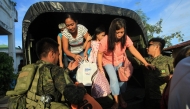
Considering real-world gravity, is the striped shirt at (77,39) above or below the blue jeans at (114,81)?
above

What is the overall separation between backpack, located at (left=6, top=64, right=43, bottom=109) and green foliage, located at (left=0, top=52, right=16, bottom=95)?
239 inches

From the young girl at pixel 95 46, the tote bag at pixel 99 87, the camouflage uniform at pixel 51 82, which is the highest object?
the young girl at pixel 95 46

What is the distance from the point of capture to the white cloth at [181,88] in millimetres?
1063

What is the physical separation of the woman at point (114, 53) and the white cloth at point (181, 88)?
144 cm

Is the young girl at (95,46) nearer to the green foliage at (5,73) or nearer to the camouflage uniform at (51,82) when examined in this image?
the camouflage uniform at (51,82)

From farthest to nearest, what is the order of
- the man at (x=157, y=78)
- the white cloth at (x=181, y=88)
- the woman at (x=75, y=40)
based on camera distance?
the woman at (x=75, y=40) → the man at (x=157, y=78) → the white cloth at (x=181, y=88)

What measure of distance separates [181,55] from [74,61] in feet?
6.40

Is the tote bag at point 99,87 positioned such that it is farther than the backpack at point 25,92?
Yes

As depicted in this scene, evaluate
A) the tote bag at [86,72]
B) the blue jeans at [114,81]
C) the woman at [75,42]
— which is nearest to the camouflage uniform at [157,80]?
the blue jeans at [114,81]

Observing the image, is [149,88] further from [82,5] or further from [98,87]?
[82,5]

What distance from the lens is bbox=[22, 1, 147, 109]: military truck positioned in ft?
8.59

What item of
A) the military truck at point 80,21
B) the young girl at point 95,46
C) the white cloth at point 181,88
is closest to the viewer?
the white cloth at point 181,88

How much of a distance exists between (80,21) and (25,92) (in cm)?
246

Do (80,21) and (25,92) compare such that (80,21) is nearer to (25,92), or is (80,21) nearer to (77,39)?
(77,39)
